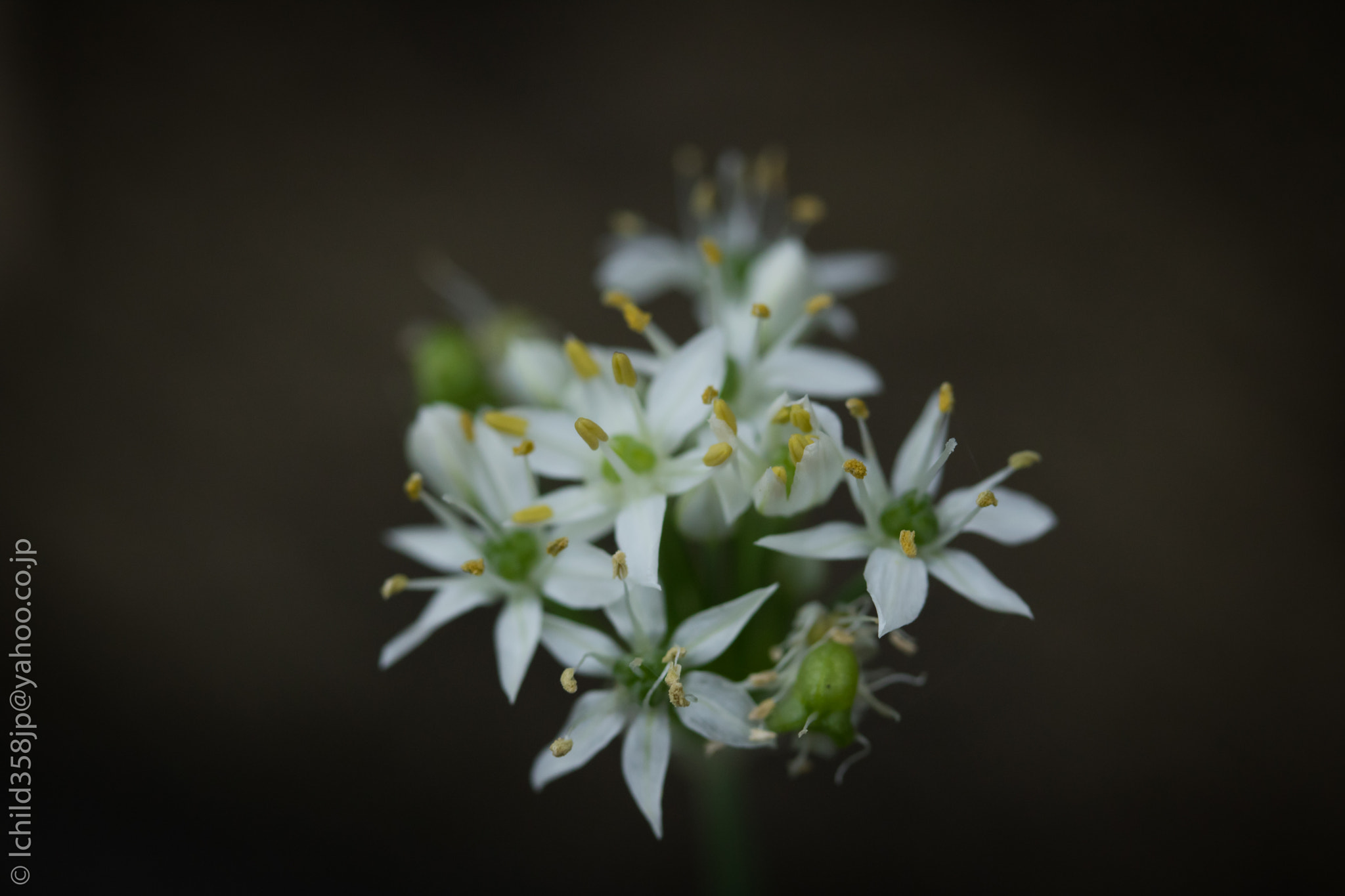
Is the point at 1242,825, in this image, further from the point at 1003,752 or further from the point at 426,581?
the point at 426,581

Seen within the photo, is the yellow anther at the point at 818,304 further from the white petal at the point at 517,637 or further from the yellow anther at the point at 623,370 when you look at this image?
the white petal at the point at 517,637

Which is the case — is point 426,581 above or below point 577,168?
below

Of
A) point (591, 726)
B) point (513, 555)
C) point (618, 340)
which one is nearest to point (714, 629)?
point (591, 726)

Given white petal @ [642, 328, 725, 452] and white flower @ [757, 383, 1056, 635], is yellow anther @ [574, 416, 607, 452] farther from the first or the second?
white flower @ [757, 383, 1056, 635]

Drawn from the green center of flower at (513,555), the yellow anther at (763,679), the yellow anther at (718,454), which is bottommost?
the yellow anther at (763,679)

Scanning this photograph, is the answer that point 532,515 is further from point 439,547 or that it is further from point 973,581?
point 973,581

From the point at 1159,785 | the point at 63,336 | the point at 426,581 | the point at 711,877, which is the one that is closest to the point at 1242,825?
the point at 1159,785

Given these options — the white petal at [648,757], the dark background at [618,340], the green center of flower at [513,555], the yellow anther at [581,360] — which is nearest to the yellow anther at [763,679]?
the white petal at [648,757]
